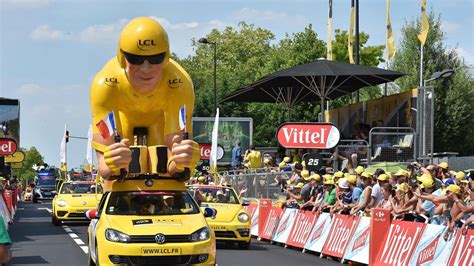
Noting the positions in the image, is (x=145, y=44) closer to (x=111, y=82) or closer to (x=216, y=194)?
(x=111, y=82)

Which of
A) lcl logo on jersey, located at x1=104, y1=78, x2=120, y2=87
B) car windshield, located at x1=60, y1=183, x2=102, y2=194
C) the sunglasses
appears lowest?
car windshield, located at x1=60, y1=183, x2=102, y2=194

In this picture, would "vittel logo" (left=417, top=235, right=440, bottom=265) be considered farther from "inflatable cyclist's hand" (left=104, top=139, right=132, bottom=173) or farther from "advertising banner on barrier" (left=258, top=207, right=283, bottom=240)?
"advertising banner on barrier" (left=258, top=207, right=283, bottom=240)

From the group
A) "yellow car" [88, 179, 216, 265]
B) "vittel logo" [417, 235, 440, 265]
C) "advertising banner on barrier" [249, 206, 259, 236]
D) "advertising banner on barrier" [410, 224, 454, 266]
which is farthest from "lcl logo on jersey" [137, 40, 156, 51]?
"advertising banner on barrier" [249, 206, 259, 236]

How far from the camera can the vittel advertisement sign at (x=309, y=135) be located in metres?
26.3

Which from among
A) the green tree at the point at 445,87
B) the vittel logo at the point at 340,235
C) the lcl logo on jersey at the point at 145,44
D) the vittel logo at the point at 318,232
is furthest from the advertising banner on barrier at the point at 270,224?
the green tree at the point at 445,87

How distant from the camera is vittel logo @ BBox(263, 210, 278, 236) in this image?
24.5 meters

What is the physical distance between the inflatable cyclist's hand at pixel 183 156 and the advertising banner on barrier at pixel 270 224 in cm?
866

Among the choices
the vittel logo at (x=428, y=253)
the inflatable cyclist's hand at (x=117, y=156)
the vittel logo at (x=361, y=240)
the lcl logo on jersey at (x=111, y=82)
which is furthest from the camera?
the vittel logo at (x=361, y=240)

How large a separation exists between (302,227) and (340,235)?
273 cm

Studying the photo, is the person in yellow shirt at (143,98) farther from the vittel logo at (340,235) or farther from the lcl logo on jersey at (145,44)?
the vittel logo at (340,235)

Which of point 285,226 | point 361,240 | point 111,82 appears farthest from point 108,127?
point 285,226

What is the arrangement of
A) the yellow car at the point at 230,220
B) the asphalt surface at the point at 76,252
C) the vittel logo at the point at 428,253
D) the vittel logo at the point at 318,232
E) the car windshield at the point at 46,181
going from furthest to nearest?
the car windshield at the point at 46,181 < the yellow car at the point at 230,220 < the vittel logo at the point at 318,232 < the asphalt surface at the point at 76,252 < the vittel logo at the point at 428,253

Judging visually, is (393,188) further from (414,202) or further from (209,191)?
(209,191)

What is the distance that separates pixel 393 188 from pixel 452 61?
141ft
